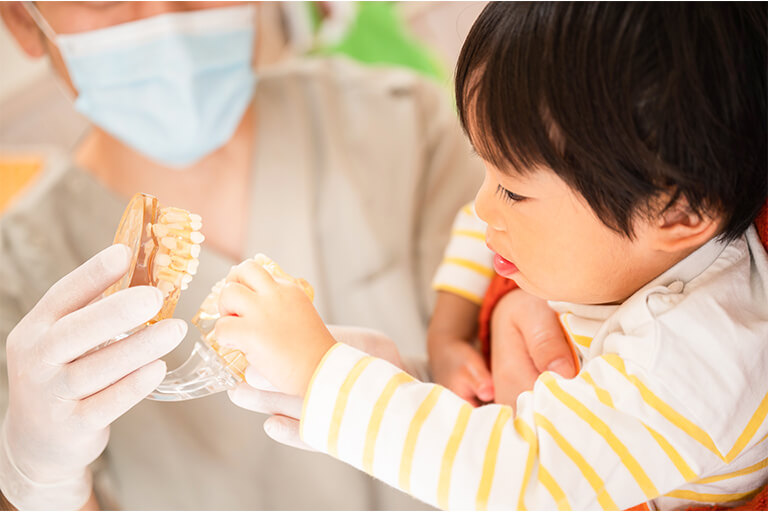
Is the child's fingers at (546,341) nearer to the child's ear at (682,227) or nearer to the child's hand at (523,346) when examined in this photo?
the child's hand at (523,346)

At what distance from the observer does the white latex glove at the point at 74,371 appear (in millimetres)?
542

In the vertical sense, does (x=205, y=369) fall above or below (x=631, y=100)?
below

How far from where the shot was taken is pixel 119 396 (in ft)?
1.89

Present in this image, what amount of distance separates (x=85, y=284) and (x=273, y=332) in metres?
0.15

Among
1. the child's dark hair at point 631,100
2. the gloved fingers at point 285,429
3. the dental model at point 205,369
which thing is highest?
the child's dark hair at point 631,100

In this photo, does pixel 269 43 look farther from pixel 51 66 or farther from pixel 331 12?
pixel 51 66

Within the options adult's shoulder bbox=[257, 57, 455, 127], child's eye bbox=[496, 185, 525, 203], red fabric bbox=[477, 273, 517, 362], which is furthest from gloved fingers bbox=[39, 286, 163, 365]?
adult's shoulder bbox=[257, 57, 455, 127]

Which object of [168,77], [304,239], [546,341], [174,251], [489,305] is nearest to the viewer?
[174,251]

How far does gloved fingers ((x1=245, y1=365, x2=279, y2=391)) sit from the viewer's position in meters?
0.58

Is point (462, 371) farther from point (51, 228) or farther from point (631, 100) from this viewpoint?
point (51, 228)

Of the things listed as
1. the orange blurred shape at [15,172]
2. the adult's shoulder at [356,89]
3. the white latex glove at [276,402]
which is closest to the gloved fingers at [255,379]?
the white latex glove at [276,402]

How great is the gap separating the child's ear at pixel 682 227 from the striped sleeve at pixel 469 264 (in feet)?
0.87

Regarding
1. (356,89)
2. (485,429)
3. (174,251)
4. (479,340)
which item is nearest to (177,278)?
(174,251)

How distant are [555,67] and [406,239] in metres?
0.65
